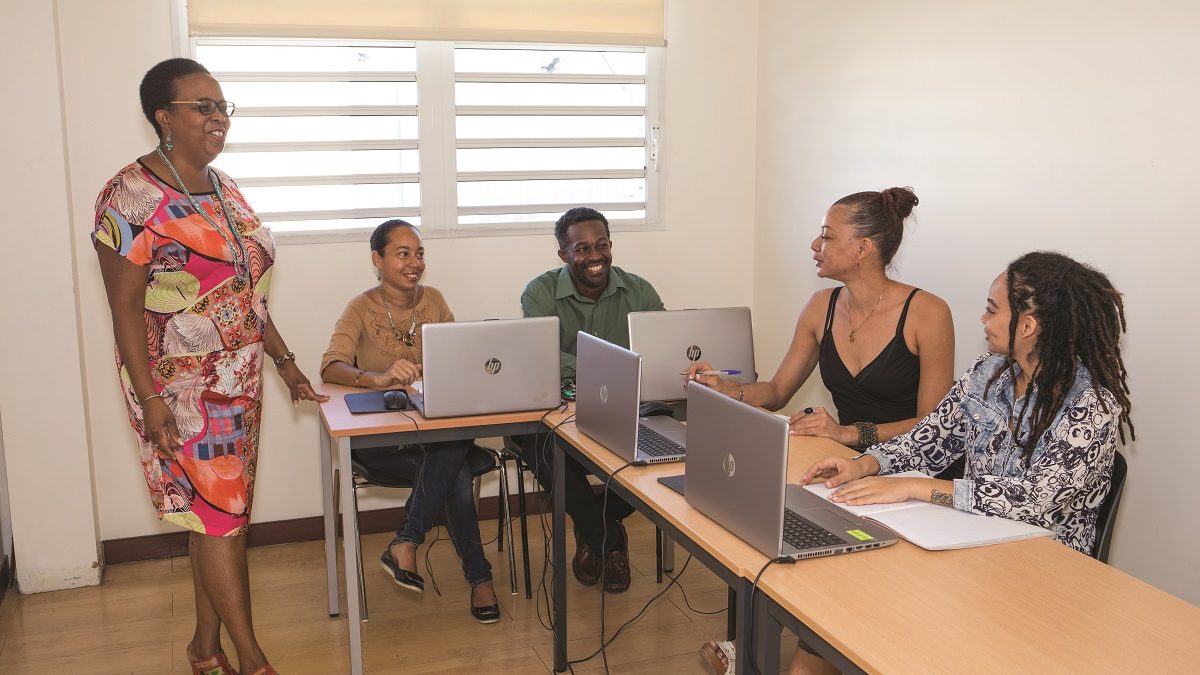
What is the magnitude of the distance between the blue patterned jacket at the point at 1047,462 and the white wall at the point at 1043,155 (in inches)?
25.9

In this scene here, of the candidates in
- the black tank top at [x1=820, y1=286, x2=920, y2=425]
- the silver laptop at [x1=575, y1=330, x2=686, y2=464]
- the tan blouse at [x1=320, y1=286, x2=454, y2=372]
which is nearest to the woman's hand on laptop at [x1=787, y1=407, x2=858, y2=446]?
the black tank top at [x1=820, y1=286, x2=920, y2=425]

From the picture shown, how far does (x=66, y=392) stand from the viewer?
3672mm

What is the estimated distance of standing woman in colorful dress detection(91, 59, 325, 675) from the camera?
251cm

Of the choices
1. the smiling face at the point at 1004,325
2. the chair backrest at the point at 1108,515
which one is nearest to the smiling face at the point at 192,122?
the smiling face at the point at 1004,325

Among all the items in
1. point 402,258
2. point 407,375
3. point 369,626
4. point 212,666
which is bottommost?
point 369,626

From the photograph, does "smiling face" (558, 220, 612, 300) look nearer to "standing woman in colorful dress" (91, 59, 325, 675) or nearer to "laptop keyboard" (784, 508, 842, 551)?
"standing woman in colorful dress" (91, 59, 325, 675)

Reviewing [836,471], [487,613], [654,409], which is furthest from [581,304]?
[836,471]

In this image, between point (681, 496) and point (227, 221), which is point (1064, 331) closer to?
point (681, 496)

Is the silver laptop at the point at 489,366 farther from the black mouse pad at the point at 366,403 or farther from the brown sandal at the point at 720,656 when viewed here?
the brown sandal at the point at 720,656

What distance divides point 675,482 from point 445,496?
1369 millimetres

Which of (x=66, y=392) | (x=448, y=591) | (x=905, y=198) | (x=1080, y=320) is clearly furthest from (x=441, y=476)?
(x=1080, y=320)

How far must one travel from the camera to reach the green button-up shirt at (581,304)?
3.79m

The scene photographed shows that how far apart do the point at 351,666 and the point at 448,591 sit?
663 millimetres

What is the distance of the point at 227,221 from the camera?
266 cm
